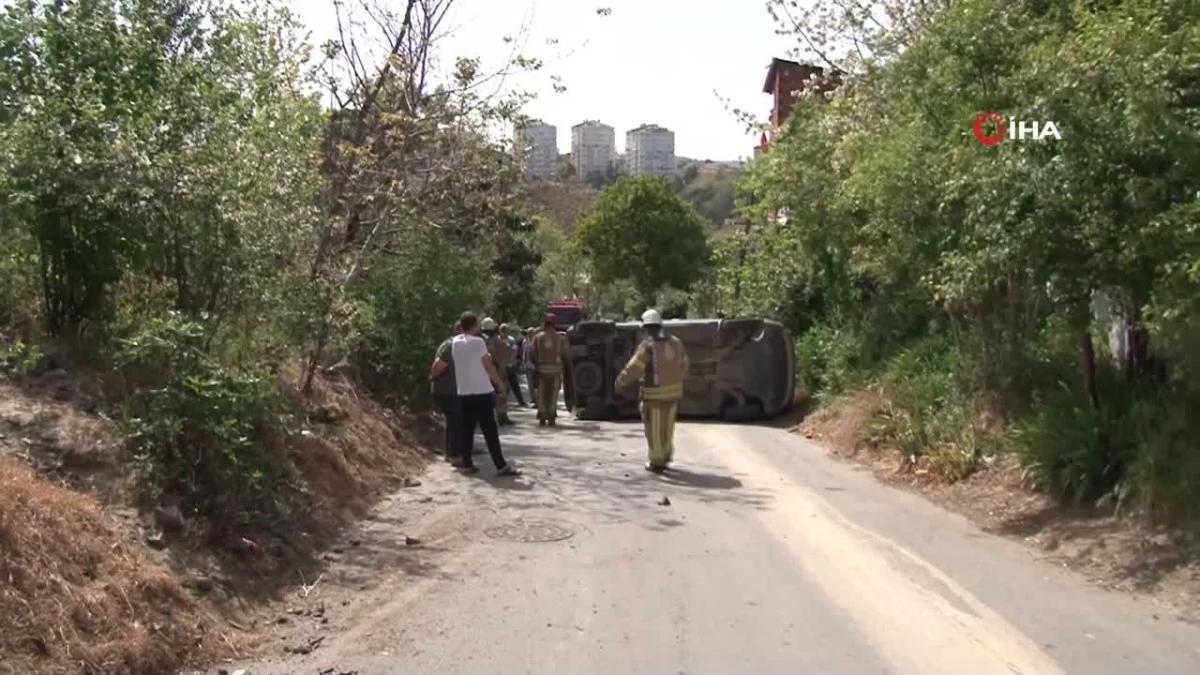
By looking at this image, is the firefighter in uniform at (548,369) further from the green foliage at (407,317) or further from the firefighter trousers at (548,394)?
the green foliage at (407,317)

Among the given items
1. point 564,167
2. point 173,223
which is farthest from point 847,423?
point 564,167

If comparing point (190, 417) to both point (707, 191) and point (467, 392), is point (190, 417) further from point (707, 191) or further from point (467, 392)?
point (707, 191)

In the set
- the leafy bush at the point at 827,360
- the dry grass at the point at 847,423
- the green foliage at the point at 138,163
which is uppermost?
A: the green foliage at the point at 138,163

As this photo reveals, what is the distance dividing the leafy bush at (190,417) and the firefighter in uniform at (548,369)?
35.6 feet

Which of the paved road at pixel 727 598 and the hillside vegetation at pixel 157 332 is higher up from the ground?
the hillside vegetation at pixel 157 332

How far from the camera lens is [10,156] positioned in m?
7.92

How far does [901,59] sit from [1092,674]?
28.4ft

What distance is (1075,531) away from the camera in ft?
30.1

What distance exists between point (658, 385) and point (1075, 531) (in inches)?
195

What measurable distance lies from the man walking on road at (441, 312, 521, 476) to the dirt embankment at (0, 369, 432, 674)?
9.10 ft

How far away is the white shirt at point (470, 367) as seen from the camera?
1223cm

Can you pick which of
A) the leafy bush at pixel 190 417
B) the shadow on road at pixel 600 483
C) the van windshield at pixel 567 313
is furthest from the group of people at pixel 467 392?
the van windshield at pixel 567 313

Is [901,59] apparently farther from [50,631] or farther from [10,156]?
[50,631]

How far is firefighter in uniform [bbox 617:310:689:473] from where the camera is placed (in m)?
12.9
